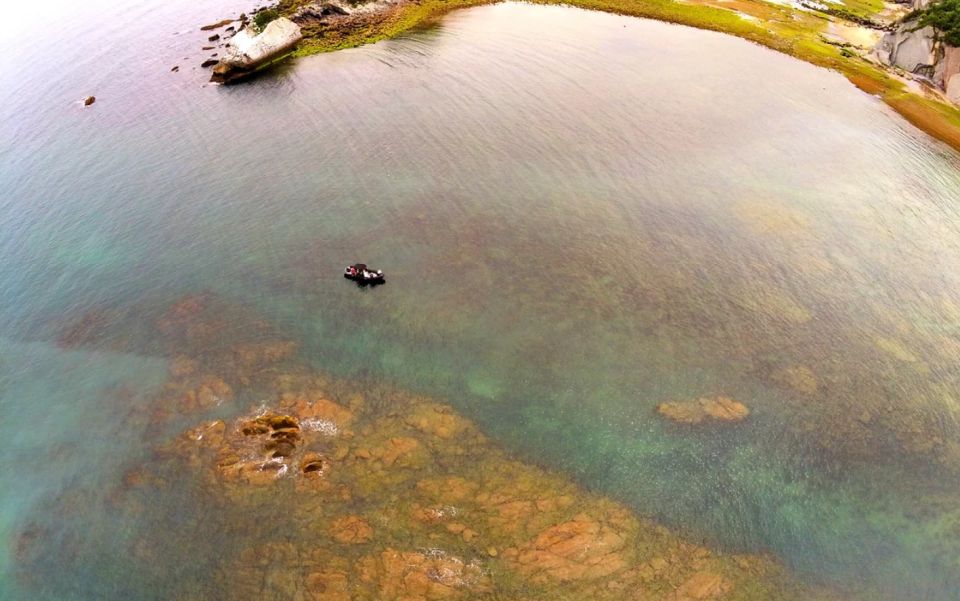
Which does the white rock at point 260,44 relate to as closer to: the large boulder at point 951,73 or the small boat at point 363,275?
the small boat at point 363,275

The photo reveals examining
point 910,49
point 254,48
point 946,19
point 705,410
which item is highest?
point 946,19

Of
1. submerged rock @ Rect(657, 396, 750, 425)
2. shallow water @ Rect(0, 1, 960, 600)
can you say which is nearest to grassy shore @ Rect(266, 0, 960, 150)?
shallow water @ Rect(0, 1, 960, 600)

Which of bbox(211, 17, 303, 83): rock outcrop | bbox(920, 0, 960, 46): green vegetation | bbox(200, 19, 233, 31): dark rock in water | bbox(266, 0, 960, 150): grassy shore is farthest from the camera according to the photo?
bbox(200, 19, 233, 31): dark rock in water

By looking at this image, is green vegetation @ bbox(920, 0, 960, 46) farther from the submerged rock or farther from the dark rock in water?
the dark rock in water

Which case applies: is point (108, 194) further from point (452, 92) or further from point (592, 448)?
point (592, 448)

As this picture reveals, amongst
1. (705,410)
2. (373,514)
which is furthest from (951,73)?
(373,514)

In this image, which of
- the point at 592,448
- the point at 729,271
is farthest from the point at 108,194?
the point at 729,271

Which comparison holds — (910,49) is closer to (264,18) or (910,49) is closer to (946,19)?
(946,19)
